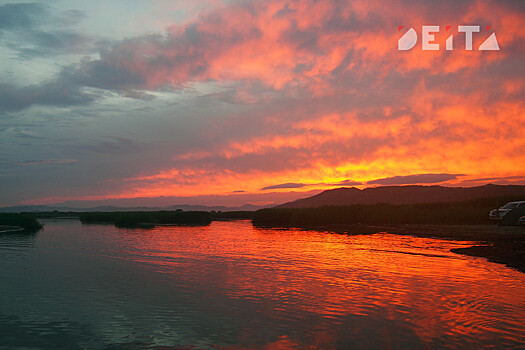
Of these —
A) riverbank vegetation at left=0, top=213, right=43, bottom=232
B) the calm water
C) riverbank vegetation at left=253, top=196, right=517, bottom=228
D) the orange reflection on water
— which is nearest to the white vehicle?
riverbank vegetation at left=253, top=196, right=517, bottom=228

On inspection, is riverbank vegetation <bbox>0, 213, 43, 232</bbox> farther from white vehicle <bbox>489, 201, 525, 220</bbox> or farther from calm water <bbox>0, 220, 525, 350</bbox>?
white vehicle <bbox>489, 201, 525, 220</bbox>

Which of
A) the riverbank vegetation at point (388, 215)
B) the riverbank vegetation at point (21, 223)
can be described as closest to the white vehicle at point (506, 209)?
the riverbank vegetation at point (388, 215)

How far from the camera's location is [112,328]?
10.7 m

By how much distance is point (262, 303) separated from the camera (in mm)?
13266

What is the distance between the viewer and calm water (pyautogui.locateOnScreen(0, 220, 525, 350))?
9.84 metres

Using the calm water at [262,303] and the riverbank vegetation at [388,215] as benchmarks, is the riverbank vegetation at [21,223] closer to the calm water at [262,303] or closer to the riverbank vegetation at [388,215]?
the riverbank vegetation at [388,215]

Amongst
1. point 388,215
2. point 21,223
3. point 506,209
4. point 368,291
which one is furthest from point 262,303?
point 21,223

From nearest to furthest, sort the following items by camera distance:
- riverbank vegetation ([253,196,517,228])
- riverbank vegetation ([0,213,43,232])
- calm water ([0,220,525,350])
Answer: calm water ([0,220,525,350]) < riverbank vegetation ([253,196,517,228]) < riverbank vegetation ([0,213,43,232])

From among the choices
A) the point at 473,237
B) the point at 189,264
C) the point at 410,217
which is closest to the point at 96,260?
the point at 189,264

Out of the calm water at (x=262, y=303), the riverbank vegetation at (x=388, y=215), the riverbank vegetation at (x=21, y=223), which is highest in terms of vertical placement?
the riverbank vegetation at (x=388, y=215)

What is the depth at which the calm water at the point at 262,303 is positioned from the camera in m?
9.84

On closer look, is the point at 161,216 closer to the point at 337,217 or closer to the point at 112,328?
the point at 337,217

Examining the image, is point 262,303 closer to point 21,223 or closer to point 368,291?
point 368,291

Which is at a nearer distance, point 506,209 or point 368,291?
point 368,291
